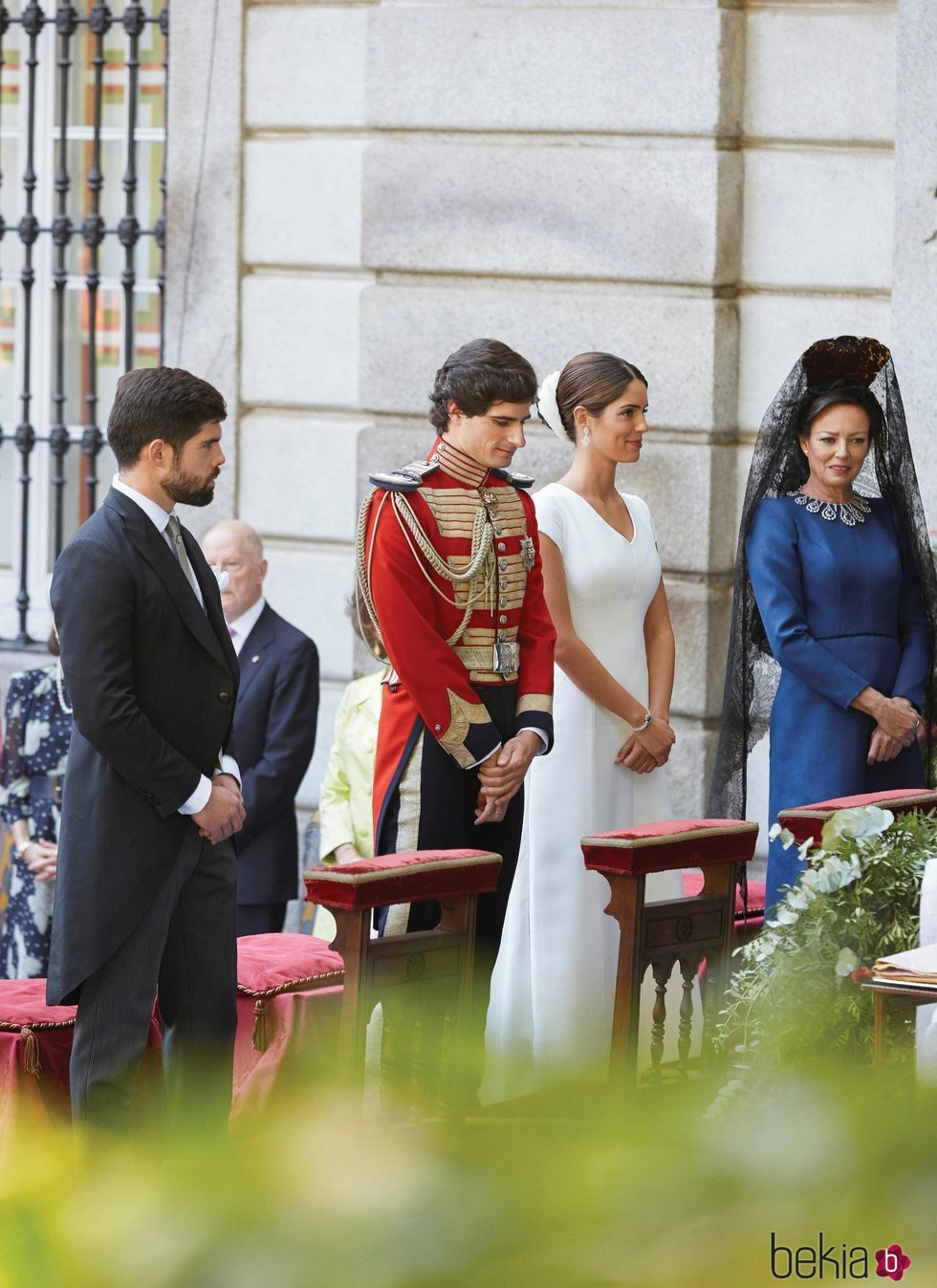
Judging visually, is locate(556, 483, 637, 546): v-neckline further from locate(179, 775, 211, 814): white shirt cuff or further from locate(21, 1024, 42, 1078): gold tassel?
locate(21, 1024, 42, 1078): gold tassel

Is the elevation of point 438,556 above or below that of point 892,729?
above

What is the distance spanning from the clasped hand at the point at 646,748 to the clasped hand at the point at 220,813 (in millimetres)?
1190

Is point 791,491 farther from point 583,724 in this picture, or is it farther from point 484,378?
point 484,378

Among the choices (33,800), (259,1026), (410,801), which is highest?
(410,801)

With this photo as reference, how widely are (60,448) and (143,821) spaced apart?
3646 millimetres

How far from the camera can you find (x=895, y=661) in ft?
14.7

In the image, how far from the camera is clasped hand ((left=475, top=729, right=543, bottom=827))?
369 cm

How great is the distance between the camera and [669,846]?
3.50 m

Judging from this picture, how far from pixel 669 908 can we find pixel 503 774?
408mm

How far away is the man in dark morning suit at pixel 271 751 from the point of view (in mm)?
4855

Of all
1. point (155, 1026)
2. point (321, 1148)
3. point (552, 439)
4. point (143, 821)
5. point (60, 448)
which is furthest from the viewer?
point (60, 448)

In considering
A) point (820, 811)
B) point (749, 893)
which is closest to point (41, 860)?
point (749, 893)

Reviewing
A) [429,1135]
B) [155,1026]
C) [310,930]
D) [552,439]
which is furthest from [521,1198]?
[552,439]

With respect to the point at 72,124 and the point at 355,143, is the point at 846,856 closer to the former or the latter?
the point at 355,143
